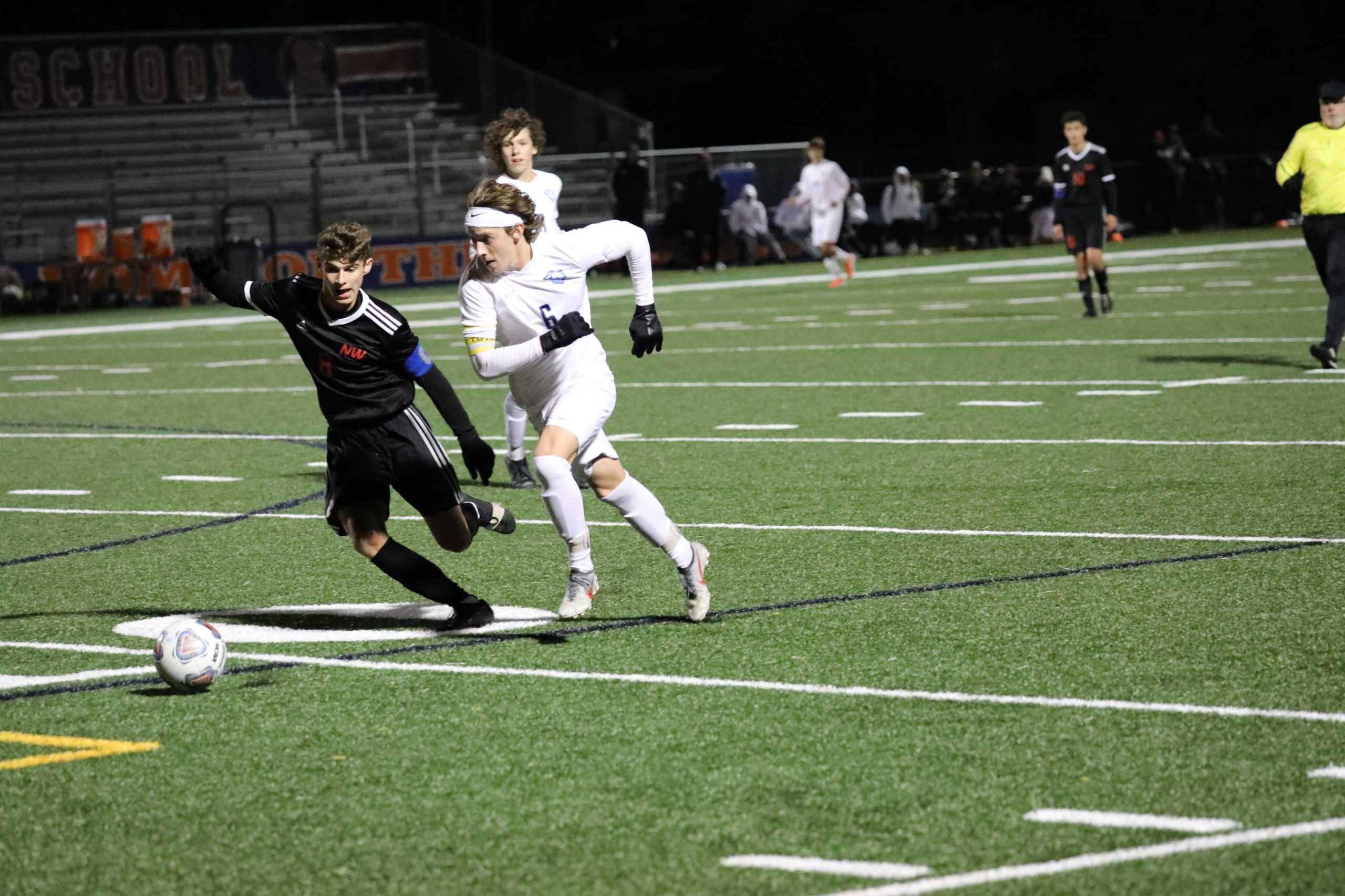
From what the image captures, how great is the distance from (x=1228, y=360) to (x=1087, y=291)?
534 centimetres

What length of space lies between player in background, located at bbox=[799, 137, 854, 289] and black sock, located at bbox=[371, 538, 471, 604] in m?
24.2

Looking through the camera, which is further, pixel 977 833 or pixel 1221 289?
pixel 1221 289

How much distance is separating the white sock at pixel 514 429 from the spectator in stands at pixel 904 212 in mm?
31041

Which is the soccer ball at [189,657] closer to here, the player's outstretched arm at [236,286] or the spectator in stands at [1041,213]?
the player's outstretched arm at [236,286]

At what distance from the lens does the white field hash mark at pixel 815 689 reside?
5.76 meters

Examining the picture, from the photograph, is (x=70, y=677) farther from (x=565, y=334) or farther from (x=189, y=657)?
(x=565, y=334)

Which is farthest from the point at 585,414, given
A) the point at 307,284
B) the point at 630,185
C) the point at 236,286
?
the point at 630,185

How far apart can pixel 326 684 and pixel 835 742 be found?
1.88 m

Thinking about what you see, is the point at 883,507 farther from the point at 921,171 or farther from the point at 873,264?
the point at 921,171

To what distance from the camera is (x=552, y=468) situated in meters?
7.22

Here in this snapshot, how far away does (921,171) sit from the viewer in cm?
5497

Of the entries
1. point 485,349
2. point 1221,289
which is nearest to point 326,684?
point 485,349

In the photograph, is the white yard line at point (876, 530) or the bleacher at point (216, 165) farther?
the bleacher at point (216, 165)

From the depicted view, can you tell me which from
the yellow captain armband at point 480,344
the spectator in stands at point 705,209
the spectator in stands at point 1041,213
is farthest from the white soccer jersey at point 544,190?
the spectator in stands at point 1041,213
